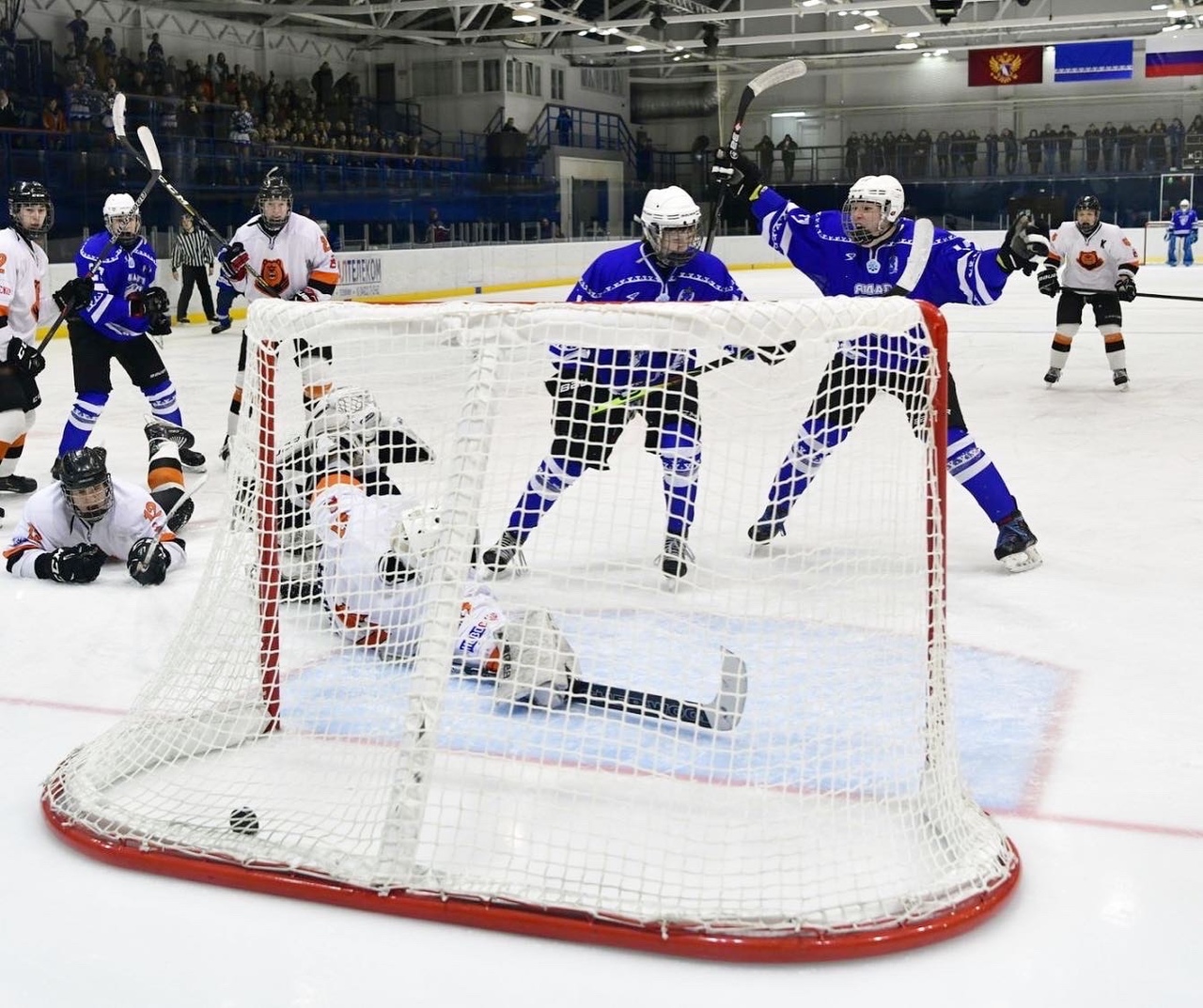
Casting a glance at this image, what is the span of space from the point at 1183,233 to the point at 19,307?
1641 cm

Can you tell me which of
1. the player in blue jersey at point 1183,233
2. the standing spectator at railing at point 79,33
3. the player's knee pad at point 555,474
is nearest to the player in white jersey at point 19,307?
the player's knee pad at point 555,474

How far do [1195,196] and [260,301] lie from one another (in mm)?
19285

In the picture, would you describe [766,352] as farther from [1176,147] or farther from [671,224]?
[1176,147]

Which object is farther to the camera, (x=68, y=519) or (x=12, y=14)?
(x=12, y=14)

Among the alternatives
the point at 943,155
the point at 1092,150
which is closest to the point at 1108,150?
the point at 1092,150

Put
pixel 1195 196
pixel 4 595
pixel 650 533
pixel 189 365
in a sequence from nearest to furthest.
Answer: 1. pixel 650 533
2. pixel 4 595
3. pixel 189 365
4. pixel 1195 196

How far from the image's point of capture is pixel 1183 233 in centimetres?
1798

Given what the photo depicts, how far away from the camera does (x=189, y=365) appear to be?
9125 mm

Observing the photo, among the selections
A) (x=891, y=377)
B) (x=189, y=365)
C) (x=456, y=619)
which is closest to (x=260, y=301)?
(x=456, y=619)

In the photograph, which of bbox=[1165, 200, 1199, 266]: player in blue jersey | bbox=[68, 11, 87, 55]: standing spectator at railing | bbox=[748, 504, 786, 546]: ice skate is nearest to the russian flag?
bbox=[1165, 200, 1199, 266]: player in blue jersey

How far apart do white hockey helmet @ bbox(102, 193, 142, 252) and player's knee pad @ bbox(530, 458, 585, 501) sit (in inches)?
95.8

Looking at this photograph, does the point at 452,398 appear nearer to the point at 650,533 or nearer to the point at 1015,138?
the point at 650,533

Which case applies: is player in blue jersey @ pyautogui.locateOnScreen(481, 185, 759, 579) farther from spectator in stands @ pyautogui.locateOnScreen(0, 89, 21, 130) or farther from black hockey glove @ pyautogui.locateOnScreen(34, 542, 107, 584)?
spectator in stands @ pyautogui.locateOnScreen(0, 89, 21, 130)

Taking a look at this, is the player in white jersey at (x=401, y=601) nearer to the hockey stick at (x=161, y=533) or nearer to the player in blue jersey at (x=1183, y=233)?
the hockey stick at (x=161, y=533)
